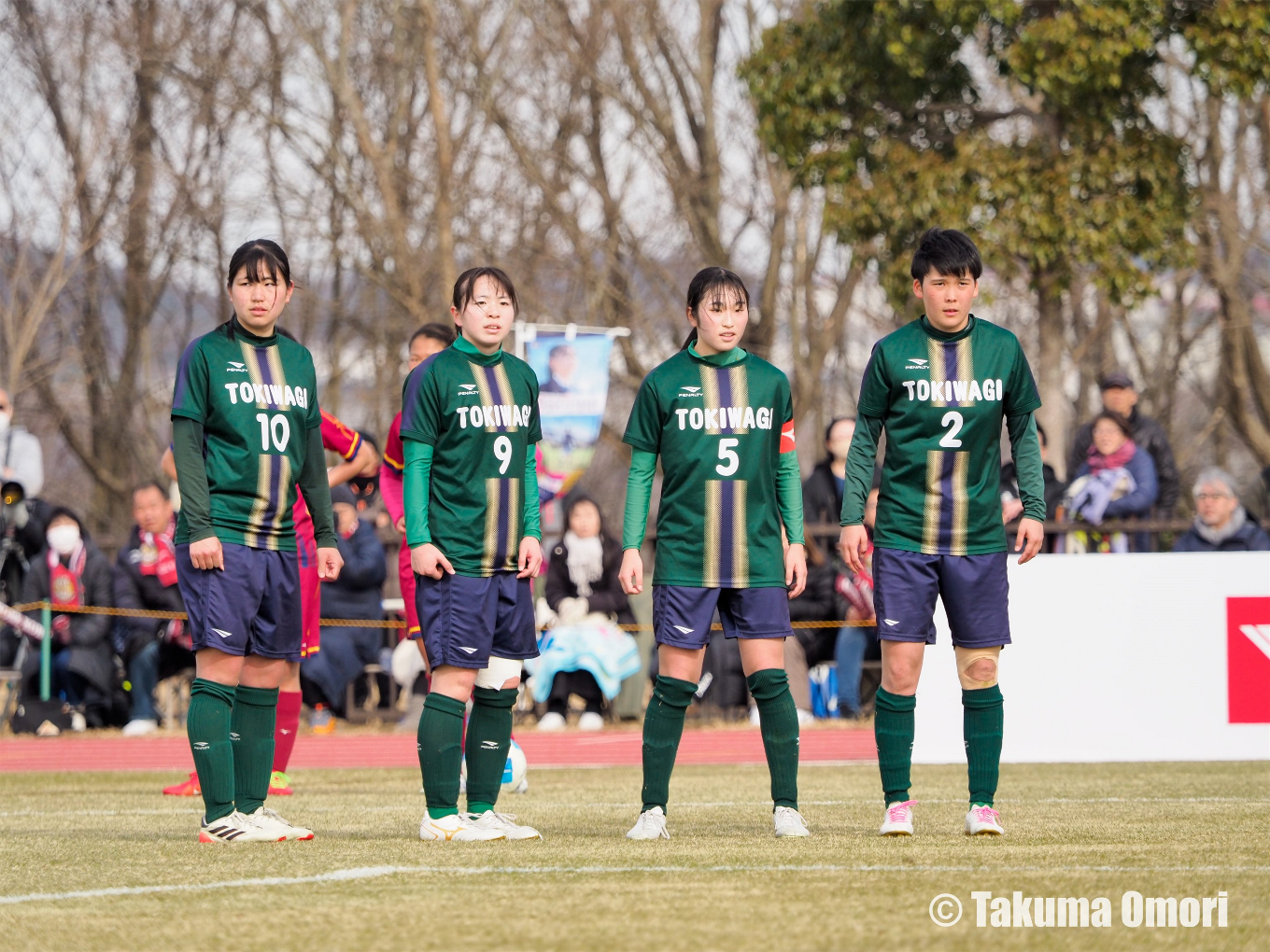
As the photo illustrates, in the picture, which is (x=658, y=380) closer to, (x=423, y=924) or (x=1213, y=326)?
(x=423, y=924)

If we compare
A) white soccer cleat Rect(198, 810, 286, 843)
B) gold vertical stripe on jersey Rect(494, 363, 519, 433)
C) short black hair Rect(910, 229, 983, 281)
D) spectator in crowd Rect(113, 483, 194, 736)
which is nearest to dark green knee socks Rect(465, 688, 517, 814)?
white soccer cleat Rect(198, 810, 286, 843)

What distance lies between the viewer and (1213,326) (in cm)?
3275

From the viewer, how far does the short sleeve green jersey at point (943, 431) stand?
6398mm

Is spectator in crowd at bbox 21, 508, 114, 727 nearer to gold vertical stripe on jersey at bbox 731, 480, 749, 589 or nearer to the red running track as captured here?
the red running track

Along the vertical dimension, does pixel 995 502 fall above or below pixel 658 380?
below

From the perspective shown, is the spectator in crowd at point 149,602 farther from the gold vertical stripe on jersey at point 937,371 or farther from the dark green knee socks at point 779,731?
the gold vertical stripe on jersey at point 937,371

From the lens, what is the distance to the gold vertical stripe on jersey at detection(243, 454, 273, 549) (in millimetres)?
6234

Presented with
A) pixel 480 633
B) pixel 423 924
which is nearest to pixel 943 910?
pixel 423 924

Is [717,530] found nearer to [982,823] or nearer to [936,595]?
[936,595]

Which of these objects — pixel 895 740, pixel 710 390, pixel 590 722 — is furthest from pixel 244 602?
pixel 590 722

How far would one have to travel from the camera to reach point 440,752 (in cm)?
631

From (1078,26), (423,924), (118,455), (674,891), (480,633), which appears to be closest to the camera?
(423,924)

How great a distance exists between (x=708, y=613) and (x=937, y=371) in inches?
46.4

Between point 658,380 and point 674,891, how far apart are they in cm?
229
